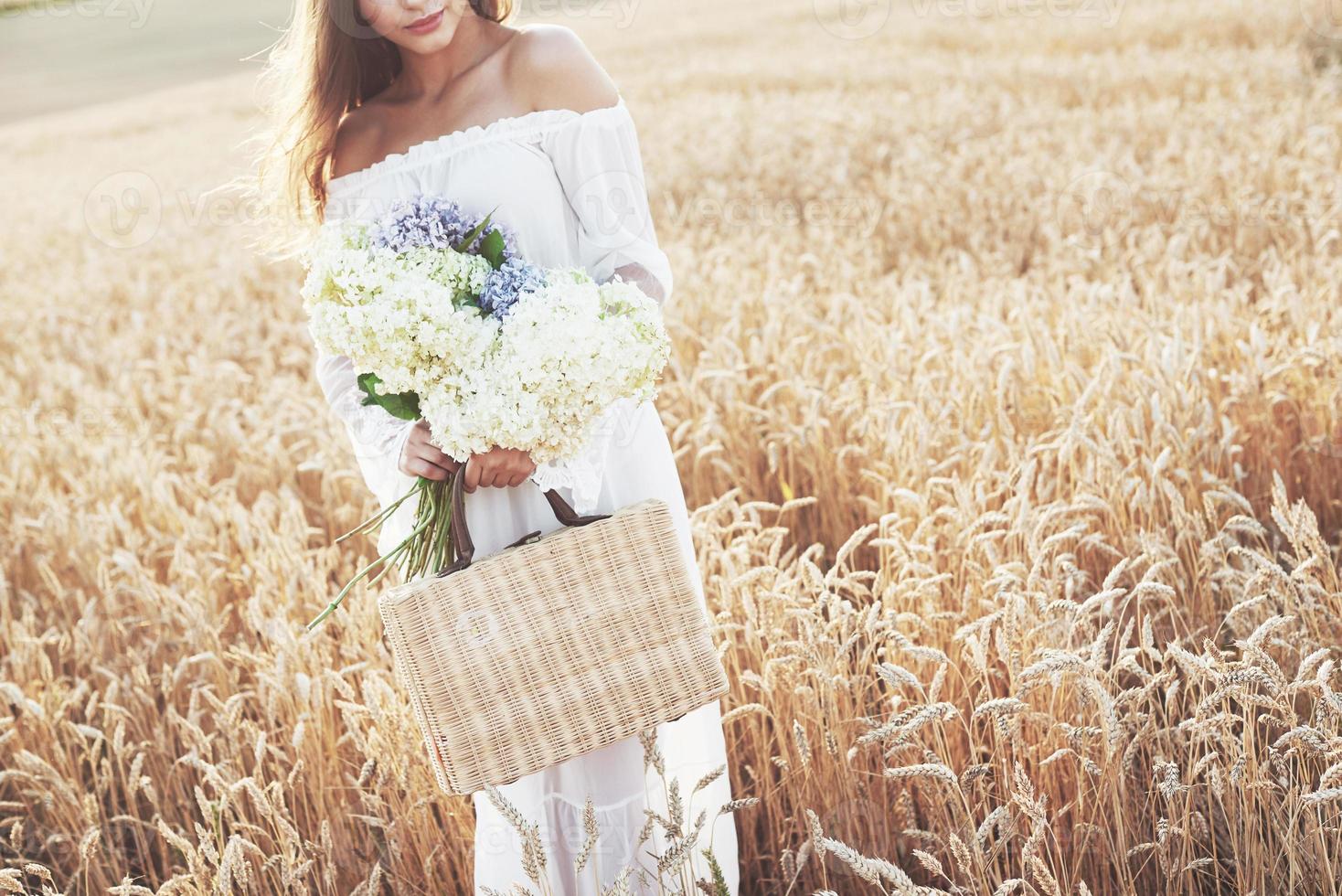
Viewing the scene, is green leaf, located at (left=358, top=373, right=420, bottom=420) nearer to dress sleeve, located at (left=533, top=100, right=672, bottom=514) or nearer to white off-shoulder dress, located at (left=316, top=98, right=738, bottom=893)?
white off-shoulder dress, located at (left=316, top=98, right=738, bottom=893)

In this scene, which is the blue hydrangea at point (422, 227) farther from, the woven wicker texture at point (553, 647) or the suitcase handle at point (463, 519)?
the woven wicker texture at point (553, 647)

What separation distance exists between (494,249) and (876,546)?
1984 mm

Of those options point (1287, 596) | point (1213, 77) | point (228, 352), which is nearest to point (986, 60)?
point (1213, 77)

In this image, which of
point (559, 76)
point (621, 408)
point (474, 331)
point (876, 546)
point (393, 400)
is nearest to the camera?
point (474, 331)

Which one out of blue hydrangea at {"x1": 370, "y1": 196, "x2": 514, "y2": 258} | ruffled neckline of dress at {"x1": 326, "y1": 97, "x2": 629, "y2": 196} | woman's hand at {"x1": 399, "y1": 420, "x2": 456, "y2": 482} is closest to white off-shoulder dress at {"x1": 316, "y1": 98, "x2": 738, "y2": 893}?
ruffled neckline of dress at {"x1": 326, "y1": 97, "x2": 629, "y2": 196}

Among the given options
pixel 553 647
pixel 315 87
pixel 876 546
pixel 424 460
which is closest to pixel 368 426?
pixel 424 460

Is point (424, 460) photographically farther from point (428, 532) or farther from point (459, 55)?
point (459, 55)

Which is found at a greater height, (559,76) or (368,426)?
(559,76)

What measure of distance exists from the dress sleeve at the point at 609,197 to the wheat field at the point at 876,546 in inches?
23.6

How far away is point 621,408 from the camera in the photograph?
1940 millimetres

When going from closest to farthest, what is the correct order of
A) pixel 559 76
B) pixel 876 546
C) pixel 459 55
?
pixel 559 76 → pixel 459 55 → pixel 876 546

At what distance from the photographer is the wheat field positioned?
197cm

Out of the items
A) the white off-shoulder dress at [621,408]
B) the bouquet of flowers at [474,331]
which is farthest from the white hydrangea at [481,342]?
the white off-shoulder dress at [621,408]

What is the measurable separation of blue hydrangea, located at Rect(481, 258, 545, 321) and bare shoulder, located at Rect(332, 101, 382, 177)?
639 mm
